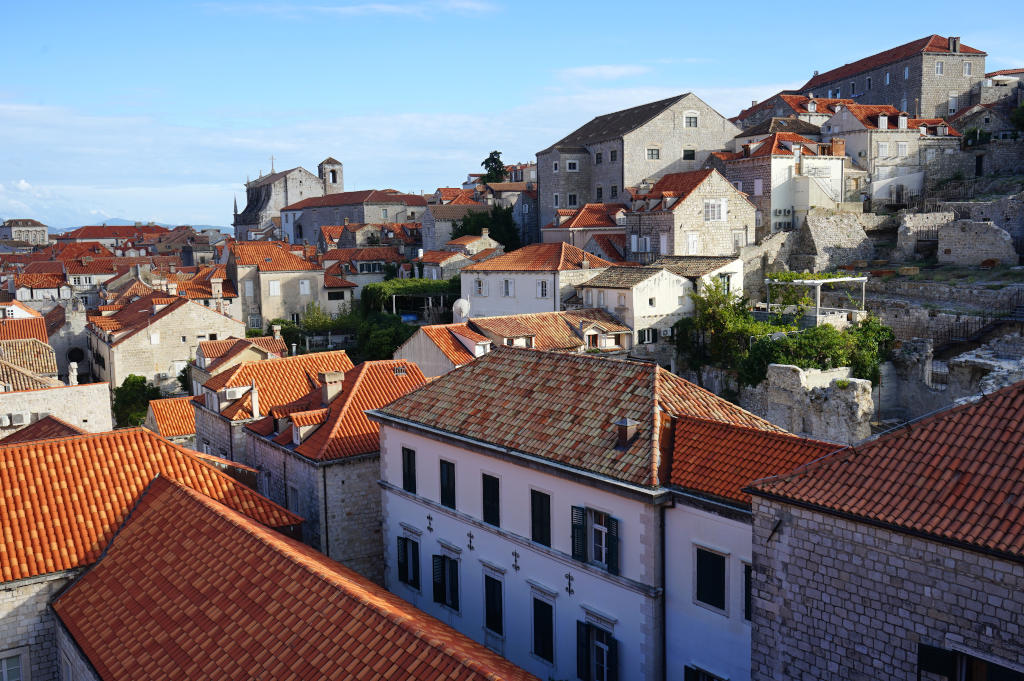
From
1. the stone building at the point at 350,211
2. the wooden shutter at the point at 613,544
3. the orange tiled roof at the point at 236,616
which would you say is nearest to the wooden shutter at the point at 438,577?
the orange tiled roof at the point at 236,616

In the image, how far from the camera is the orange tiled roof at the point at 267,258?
6256 cm

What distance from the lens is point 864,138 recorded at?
50.4m

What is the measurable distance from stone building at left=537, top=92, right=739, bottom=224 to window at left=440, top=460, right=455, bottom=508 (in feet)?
129

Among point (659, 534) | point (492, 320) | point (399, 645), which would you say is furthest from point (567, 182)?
point (399, 645)

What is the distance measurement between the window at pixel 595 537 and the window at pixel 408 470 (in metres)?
5.67

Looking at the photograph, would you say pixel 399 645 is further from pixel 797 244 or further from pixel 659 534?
pixel 797 244

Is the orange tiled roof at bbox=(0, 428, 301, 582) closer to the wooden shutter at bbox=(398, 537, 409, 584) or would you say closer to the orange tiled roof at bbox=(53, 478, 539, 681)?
the orange tiled roof at bbox=(53, 478, 539, 681)

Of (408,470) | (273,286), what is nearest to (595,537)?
(408,470)

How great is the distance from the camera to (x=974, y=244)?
39.2m

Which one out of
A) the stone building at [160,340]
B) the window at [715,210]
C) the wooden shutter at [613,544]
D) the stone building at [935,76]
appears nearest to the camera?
the wooden shutter at [613,544]

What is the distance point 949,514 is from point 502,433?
31.7ft

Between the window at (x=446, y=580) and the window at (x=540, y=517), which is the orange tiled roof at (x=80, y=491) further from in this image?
the window at (x=540, y=517)

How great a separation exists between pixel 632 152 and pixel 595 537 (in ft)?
144

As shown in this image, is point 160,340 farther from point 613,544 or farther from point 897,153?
point 897,153
